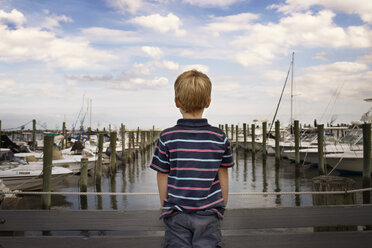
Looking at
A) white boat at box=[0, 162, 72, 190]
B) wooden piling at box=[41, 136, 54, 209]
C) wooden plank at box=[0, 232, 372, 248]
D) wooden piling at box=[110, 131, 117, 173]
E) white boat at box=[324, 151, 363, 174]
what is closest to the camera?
wooden plank at box=[0, 232, 372, 248]

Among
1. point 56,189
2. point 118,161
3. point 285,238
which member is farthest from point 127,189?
point 285,238

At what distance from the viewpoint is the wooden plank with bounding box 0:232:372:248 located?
9.71 ft

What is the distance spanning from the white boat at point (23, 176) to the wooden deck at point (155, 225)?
434 inches

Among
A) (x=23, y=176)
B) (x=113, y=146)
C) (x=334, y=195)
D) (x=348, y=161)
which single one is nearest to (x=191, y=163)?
(x=334, y=195)

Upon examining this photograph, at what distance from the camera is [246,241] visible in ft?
9.68

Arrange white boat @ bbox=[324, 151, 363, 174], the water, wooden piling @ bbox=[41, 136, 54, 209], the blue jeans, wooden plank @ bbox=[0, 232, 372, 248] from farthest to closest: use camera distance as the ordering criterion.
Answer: white boat @ bbox=[324, 151, 363, 174] → the water → wooden piling @ bbox=[41, 136, 54, 209] → wooden plank @ bbox=[0, 232, 372, 248] → the blue jeans

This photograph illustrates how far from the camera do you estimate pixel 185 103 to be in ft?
6.85

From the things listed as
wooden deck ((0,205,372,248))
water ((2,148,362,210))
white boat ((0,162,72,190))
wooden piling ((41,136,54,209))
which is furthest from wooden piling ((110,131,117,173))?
wooden deck ((0,205,372,248))

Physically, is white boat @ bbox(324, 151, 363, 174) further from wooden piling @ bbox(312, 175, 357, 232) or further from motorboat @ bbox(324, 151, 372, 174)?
wooden piling @ bbox(312, 175, 357, 232)

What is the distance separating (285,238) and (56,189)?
52.3ft

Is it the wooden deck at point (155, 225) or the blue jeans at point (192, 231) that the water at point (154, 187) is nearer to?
the wooden deck at point (155, 225)

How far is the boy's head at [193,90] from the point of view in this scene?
6.71 ft

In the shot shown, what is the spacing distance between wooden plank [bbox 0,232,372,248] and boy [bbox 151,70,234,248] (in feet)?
3.17

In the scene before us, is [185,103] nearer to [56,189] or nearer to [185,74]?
[185,74]
